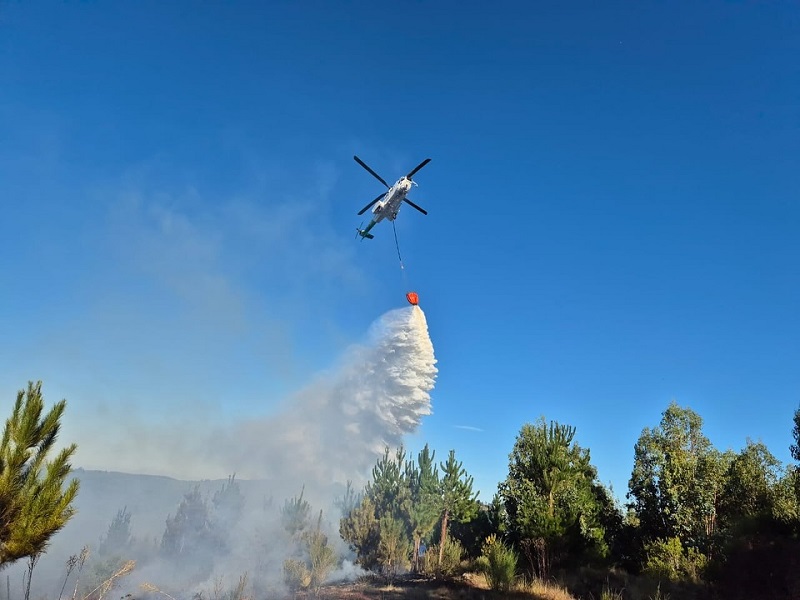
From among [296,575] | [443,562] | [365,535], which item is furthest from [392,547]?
[296,575]

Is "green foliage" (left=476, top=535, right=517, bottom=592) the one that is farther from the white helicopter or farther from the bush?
the white helicopter

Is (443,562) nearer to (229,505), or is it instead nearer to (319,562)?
(319,562)

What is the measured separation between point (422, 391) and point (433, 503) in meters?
8.98

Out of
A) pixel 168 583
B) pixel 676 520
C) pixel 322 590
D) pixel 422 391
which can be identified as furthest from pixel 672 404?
pixel 168 583

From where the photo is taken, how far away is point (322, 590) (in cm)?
2894

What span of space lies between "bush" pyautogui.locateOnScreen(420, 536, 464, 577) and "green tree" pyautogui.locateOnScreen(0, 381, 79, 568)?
2717 centimetres

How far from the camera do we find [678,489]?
26.8 meters

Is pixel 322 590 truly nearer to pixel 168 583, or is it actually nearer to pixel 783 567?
pixel 168 583

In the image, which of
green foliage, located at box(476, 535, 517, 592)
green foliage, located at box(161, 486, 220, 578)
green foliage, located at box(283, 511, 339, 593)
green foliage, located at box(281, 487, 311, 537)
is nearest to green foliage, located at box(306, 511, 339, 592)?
green foliage, located at box(283, 511, 339, 593)

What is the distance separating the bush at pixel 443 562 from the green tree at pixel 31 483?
27.2 m

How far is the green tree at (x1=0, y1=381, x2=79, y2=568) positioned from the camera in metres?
11.3

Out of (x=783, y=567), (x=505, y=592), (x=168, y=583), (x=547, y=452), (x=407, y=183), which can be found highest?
(x=407, y=183)

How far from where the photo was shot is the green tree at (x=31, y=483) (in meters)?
11.3

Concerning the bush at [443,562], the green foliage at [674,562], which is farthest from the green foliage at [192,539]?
the green foliage at [674,562]
